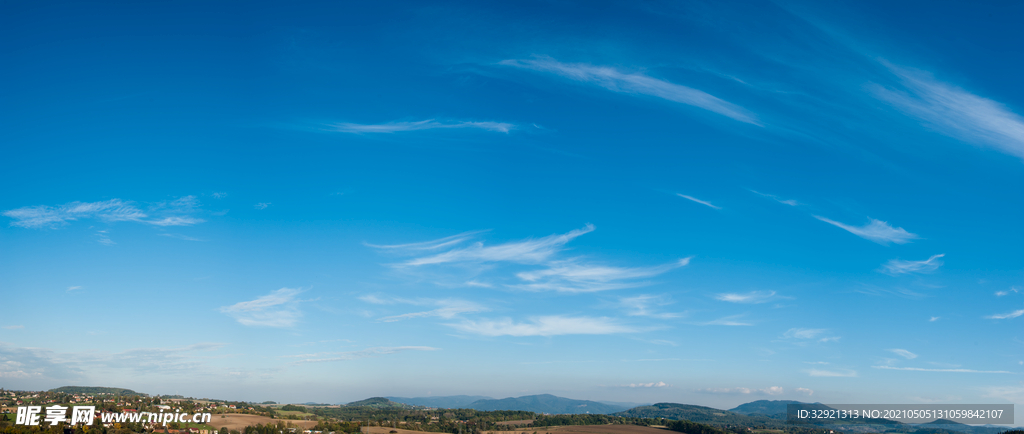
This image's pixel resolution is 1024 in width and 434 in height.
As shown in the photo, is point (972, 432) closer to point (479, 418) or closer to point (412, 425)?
point (479, 418)

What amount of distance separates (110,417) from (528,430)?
94.5m

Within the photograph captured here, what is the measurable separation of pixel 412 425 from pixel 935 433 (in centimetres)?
17467

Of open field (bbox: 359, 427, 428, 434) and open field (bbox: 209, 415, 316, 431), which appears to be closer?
open field (bbox: 209, 415, 316, 431)

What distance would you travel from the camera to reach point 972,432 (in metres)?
195

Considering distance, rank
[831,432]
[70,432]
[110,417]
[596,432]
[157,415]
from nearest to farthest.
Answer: [70,432] → [110,417] → [157,415] → [596,432] → [831,432]

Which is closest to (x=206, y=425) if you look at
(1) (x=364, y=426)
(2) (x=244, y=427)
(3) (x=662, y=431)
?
(2) (x=244, y=427)

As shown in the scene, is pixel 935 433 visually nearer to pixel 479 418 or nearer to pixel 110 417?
pixel 479 418

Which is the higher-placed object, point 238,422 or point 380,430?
point 238,422

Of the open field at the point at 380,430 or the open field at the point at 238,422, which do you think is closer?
the open field at the point at 238,422

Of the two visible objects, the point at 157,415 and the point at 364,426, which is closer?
the point at 157,415

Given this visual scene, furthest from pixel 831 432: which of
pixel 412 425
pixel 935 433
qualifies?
pixel 412 425

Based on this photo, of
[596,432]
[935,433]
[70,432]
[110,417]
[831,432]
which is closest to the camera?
[70,432]

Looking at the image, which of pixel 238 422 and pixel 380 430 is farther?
pixel 380 430

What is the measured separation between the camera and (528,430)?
493ft
